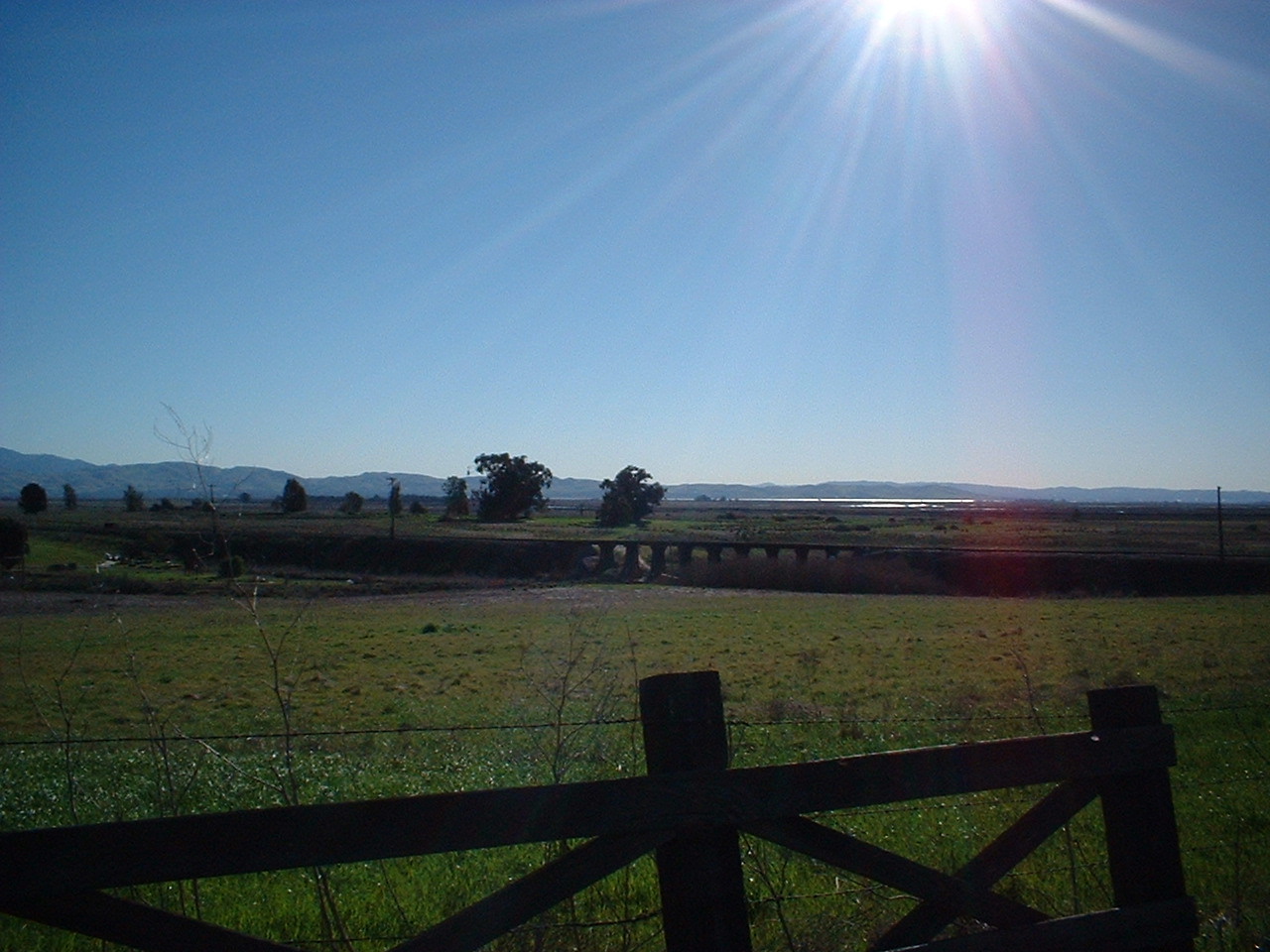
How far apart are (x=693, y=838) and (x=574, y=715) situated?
1075cm

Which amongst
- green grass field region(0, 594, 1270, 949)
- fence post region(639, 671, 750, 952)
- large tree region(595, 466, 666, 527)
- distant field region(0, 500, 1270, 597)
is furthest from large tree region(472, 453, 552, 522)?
fence post region(639, 671, 750, 952)

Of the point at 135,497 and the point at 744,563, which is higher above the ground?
the point at 135,497

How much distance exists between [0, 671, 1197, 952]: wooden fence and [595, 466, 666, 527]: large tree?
111500mm

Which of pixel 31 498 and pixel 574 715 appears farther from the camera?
pixel 31 498

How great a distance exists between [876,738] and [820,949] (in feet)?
25.1

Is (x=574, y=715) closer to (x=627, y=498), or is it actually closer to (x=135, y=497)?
(x=135, y=497)

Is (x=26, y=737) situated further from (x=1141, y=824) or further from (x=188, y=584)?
(x=188, y=584)

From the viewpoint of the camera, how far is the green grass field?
5.28 metres

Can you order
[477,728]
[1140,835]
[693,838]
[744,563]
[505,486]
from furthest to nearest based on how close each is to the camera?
[505,486] → [744,563] → [477,728] → [1140,835] → [693,838]

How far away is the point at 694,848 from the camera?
3.21 meters

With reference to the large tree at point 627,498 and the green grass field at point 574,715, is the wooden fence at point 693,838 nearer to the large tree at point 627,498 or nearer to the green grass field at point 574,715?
the green grass field at point 574,715

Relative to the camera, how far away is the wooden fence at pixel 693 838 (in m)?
2.70

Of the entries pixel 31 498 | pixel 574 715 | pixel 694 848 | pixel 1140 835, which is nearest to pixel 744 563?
pixel 31 498

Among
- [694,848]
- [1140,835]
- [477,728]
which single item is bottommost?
[1140,835]
